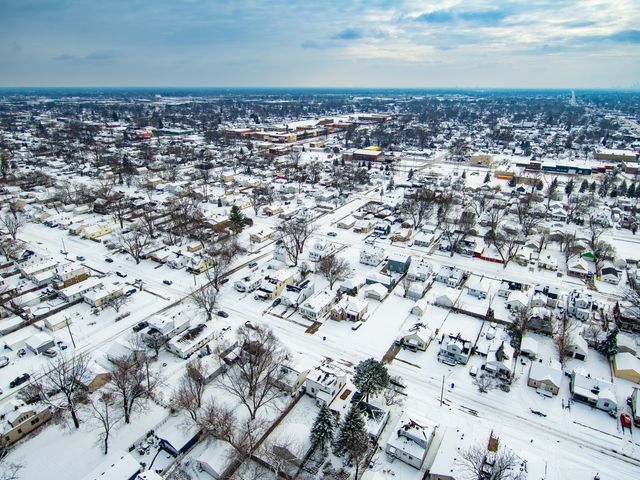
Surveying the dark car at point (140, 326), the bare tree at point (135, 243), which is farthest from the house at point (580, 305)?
the bare tree at point (135, 243)

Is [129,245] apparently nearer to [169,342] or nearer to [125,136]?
[169,342]

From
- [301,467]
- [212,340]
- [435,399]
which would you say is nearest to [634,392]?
[435,399]

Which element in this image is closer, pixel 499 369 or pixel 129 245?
pixel 499 369

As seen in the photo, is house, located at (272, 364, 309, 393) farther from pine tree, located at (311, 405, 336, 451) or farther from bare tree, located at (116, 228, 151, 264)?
bare tree, located at (116, 228, 151, 264)

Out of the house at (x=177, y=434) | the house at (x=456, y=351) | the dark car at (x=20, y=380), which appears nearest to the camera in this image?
the house at (x=177, y=434)

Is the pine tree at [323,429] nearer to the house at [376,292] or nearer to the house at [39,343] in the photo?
the house at [376,292]

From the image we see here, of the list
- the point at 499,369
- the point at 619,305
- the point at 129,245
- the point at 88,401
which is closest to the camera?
the point at 88,401

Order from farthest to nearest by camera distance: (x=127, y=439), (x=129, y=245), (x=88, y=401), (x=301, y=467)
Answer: (x=129, y=245) → (x=88, y=401) → (x=127, y=439) → (x=301, y=467)
